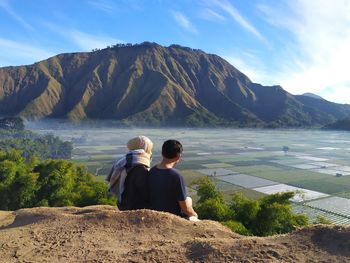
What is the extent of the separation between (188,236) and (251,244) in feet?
5.35

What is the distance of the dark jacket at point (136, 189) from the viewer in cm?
724

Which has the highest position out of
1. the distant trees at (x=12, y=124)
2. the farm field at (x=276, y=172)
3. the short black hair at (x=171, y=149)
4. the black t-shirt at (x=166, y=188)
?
the short black hair at (x=171, y=149)

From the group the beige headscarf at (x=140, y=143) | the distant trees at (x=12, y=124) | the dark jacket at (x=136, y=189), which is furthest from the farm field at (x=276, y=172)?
the distant trees at (x=12, y=124)

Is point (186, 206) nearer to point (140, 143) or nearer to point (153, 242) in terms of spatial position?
point (140, 143)

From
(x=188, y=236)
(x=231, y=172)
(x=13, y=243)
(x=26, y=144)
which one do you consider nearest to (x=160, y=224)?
(x=188, y=236)

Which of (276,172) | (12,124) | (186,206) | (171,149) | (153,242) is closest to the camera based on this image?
(171,149)

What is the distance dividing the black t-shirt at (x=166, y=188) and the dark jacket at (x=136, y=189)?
0.74 ft

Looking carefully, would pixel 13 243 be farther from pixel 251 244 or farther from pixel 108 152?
pixel 108 152

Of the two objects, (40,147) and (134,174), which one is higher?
(134,174)

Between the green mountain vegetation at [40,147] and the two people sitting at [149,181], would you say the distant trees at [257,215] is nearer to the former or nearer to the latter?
the two people sitting at [149,181]

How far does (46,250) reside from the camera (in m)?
8.21

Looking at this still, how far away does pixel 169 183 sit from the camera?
6785 mm

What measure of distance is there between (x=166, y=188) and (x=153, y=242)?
193cm

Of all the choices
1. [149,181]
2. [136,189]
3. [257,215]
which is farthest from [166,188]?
[257,215]
